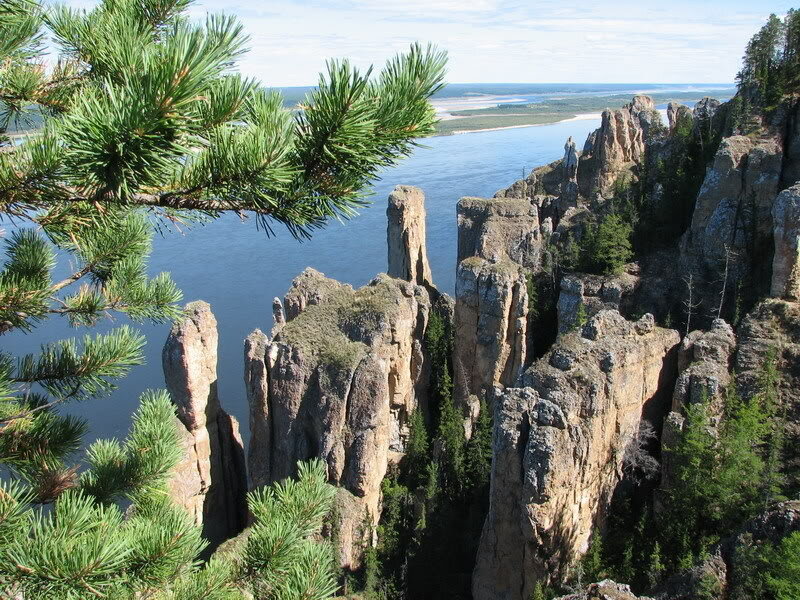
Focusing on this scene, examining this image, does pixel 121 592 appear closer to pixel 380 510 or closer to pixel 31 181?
pixel 31 181

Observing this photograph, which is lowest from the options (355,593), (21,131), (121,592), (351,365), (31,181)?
(355,593)

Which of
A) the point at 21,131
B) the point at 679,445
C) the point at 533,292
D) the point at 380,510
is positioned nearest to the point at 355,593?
→ the point at 380,510

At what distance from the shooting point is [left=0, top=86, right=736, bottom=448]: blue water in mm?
37938

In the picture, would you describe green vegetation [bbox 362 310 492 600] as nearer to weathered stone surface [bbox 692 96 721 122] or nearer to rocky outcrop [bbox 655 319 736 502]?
rocky outcrop [bbox 655 319 736 502]

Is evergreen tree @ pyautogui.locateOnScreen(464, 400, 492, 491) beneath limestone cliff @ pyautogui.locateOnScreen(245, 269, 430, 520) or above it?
beneath

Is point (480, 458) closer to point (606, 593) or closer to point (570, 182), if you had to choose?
point (606, 593)

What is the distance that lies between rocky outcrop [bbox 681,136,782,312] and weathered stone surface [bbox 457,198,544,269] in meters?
6.76

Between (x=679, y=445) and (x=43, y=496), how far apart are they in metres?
13.6

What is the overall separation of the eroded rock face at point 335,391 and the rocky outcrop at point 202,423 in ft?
3.87

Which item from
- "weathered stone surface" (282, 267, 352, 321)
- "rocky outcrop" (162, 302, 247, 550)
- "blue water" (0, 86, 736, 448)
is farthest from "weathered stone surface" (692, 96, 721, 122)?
"rocky outcrop" (162, 302, 247, 550)

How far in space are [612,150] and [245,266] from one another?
94.6 feet

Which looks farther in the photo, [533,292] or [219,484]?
[533,292]

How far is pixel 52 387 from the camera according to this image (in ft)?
16.4

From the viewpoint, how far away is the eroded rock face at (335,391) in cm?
2094
